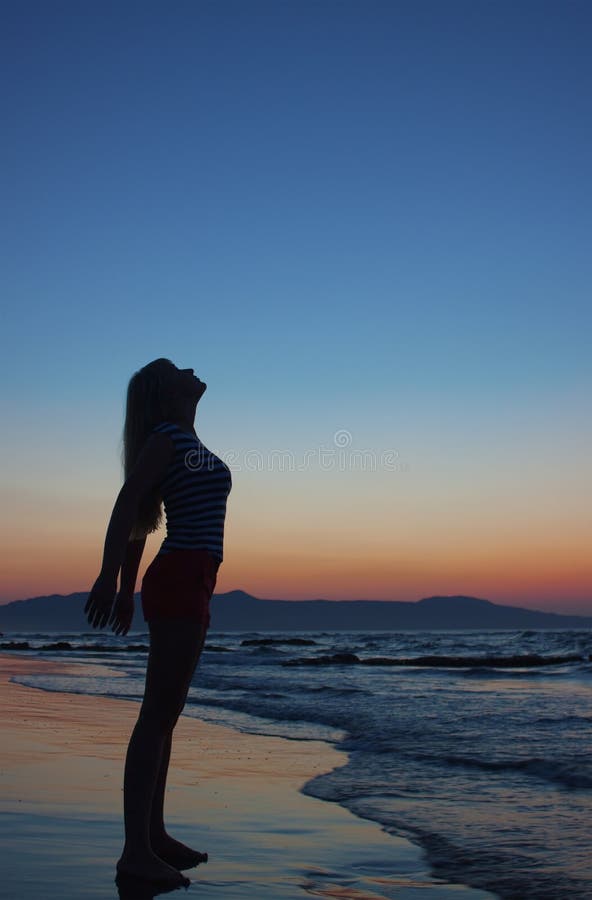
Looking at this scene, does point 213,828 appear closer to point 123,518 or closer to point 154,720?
point 154,720

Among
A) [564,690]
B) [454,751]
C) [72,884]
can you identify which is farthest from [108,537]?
[564,690]

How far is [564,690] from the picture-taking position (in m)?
13.5

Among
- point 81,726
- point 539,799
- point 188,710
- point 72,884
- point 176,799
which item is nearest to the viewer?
point 72,884

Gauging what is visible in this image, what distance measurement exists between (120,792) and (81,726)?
11.3 feet

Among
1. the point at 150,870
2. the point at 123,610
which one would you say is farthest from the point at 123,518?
the point at 150,870

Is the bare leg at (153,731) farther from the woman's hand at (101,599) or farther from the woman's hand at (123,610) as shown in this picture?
the woman's hand at (123,610)

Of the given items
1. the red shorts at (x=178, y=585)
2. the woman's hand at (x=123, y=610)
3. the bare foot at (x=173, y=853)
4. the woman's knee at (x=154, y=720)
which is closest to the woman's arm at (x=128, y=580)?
the woman's hand at (x=123, y=610)

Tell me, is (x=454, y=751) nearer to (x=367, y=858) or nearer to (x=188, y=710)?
(x=367, y=858)

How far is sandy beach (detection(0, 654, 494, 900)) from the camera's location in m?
3.09

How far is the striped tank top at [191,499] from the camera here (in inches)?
126

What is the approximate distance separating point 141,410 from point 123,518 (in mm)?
536

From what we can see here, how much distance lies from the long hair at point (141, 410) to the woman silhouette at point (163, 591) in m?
0.06

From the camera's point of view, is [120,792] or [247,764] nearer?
[120,792]

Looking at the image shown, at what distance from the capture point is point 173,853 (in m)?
3.36
